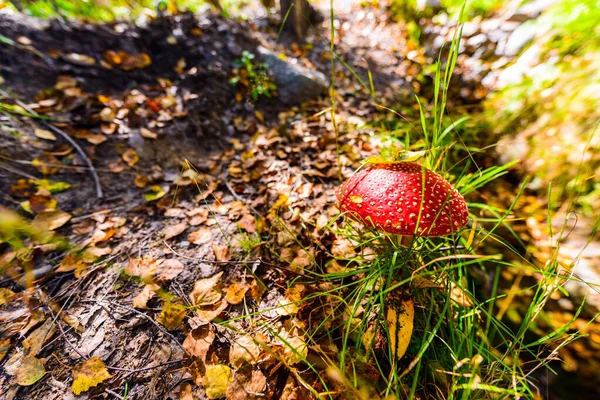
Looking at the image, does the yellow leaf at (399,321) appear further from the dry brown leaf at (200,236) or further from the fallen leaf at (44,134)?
the fallen leaf at (44,134)

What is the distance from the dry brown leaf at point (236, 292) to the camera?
51.9 inches

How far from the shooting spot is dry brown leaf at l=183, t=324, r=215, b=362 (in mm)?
1126

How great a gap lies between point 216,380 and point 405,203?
1044mm

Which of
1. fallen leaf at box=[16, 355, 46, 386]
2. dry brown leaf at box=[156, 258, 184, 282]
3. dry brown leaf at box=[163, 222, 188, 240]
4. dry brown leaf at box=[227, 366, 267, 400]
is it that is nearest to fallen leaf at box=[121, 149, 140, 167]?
dry brown leaf at box=[163, 222, 188, 240]

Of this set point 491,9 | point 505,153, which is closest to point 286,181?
point 505,153

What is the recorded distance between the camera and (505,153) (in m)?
2.27

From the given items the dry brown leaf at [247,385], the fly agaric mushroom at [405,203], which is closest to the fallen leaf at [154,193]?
the dry brown leaf at [247,385]

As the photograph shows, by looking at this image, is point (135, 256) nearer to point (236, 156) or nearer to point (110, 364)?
point (110, 364)

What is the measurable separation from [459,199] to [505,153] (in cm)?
171

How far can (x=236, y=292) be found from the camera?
53.0 inches

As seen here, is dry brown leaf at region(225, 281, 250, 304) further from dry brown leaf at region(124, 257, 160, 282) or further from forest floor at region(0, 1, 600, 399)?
dry brown leaf at region(124, 257, 160, 282)

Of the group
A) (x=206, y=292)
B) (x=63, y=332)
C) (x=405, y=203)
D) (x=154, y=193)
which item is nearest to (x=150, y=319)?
(x=206, y=292)

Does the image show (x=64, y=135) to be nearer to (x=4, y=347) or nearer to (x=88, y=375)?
(x=4, y=347)

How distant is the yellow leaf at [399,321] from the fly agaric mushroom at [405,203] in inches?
14.9
